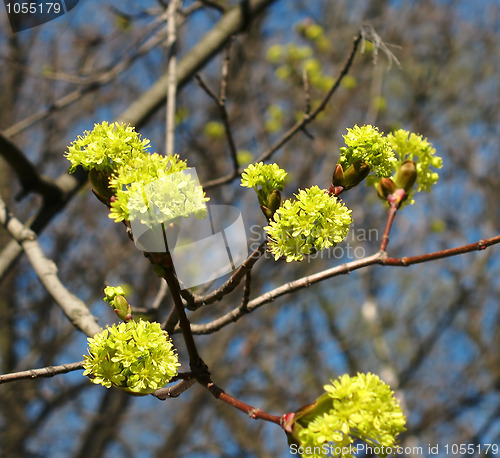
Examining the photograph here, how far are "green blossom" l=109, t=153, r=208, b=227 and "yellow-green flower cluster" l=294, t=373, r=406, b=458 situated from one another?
55cm

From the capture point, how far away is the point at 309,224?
133 cm

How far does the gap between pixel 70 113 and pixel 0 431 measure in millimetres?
4220

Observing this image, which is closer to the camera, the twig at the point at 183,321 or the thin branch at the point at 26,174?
the twig at the point at 183,321

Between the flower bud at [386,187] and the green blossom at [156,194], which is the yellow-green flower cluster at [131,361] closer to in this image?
the green blossom at [156,194]

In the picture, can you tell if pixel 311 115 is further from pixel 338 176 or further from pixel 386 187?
pixel 338 176

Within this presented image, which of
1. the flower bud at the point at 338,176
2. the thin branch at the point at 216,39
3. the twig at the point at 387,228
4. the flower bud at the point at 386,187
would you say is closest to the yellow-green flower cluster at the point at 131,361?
the flower bud at the point at 338,176

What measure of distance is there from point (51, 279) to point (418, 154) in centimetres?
157

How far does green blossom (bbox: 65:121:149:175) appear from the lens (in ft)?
4.51

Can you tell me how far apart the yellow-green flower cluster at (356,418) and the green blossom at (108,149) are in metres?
0.80

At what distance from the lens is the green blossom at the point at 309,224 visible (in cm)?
134

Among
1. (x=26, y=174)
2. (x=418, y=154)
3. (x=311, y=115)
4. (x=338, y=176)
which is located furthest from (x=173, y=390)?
(x=26, y=174)

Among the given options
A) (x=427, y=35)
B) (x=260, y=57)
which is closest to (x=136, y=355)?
(x=260, y=57)

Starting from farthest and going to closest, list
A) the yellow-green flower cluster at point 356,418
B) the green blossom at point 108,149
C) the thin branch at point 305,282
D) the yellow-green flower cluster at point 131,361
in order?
the thin branch at point 305,282 → the green blossom at point 108,149 → the yellow-green flower cluster at point 131,361 → the yellow-green flower cluster at point 356,418

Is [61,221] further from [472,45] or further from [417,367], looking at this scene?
[472,45]
